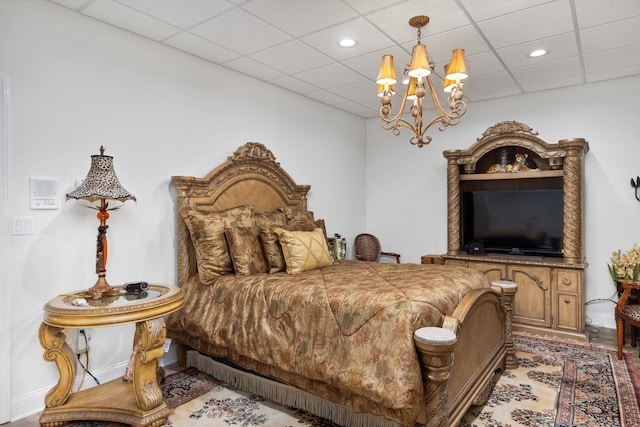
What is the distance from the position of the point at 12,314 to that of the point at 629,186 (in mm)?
5550

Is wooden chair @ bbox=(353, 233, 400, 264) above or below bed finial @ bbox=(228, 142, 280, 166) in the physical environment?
below

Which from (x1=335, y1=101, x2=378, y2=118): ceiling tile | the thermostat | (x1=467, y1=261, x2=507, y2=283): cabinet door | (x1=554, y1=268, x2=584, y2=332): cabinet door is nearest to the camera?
the thermostat

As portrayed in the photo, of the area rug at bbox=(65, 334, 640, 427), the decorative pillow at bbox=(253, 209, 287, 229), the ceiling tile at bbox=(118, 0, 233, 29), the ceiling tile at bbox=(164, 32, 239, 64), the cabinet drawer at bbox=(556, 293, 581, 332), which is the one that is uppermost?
the ceiling tile at bbox=(164, 32, 239, 64)

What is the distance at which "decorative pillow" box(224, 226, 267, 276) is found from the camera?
3.11 meters

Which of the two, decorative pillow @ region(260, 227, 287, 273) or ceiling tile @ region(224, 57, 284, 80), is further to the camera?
ceiling tile @ region(224, 57, 284, 80)

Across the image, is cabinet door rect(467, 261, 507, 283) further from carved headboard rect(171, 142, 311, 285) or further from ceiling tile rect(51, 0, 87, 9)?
ceiling tile rect(51, 0, 87, 9)

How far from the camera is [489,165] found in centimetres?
500

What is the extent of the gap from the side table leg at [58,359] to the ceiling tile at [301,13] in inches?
94.2

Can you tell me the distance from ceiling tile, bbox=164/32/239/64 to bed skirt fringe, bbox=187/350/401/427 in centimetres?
254

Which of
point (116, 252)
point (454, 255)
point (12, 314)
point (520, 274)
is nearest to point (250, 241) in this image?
point (116, 252)

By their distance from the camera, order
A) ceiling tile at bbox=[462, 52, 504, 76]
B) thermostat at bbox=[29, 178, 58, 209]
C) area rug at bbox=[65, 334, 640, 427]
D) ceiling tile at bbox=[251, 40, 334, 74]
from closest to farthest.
A: 1. area rug at bbox=[65, 334, 640, 427]
2. thermostat at bbox=[29, 178, 58, 209]
3. ceiling tile at bbox=[251, 40, 334, 74]
4. ceiling tile at bbox=[462, 52, 504, 76]

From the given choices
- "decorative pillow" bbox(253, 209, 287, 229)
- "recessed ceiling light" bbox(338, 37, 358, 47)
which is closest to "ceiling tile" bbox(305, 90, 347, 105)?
"recessed ceiling light" bbox(338, 37, 358, 47)

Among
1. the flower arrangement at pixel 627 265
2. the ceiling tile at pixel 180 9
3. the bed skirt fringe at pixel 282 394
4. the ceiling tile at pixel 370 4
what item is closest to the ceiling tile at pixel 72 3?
the ceiling tile at pixel 180 9

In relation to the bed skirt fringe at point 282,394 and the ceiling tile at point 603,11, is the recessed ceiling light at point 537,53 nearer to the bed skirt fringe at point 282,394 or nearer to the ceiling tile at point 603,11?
the ceiling tile at point 603,11
